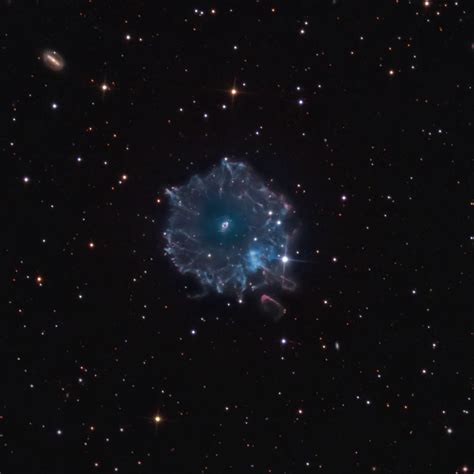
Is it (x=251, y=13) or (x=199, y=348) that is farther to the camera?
(x=199, y=348)

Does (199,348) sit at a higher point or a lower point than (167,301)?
lower

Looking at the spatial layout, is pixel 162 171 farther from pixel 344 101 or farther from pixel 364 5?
pixel 364 5

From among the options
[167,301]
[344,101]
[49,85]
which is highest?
[49,85]

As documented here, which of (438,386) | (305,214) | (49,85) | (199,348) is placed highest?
(49,85)

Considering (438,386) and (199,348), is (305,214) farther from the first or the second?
(438,386)

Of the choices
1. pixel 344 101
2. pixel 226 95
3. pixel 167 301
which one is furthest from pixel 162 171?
pixel 344 101

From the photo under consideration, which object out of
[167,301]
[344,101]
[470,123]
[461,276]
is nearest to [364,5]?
[344,101]

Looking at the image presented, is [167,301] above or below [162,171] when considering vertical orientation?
below
